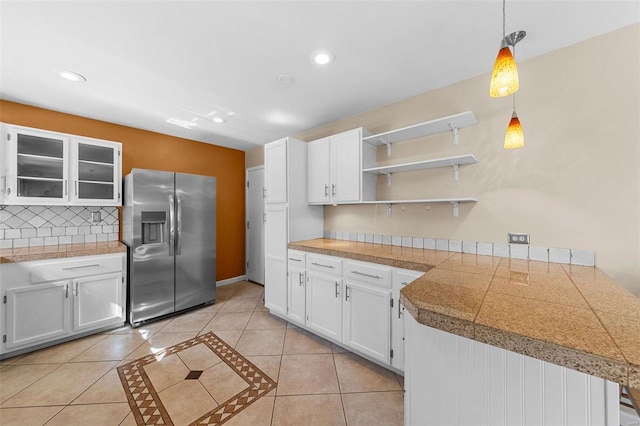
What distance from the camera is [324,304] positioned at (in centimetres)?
241

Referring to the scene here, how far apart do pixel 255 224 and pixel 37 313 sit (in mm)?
2676

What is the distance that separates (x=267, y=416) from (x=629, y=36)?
11.0 ft

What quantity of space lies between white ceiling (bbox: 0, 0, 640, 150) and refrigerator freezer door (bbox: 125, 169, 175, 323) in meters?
0.84

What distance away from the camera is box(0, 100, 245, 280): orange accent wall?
2.69 m


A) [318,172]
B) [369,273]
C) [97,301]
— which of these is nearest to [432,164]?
[369,273]

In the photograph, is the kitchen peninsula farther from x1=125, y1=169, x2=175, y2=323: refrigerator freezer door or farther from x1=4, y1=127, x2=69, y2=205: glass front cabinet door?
x1=4, y1=127, x2=69, y2=205: glass front cabinet door

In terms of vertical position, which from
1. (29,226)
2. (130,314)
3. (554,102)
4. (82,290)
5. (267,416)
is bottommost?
(267,416)

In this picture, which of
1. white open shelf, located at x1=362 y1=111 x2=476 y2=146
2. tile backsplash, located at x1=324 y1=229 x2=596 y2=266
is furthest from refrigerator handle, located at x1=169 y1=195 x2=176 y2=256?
white open shelf, located at x1=362 y1=111 x2=476 y2=146

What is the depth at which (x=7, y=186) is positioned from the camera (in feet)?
7.52

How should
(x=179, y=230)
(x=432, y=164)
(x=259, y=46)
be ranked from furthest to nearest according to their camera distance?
(x=179, y=230), (x=432, y=164), (x=259, y=46)

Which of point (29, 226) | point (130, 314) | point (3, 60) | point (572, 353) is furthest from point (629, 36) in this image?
point (29, 226)

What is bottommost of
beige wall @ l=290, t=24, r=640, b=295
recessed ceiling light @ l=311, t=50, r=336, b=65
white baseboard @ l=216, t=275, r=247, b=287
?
white baseboard @ l=216, t=275, r=247, b=287

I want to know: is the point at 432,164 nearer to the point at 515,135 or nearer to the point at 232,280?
the point at 515,135

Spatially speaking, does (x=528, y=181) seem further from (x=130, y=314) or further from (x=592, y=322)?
(x=130, y=314)
